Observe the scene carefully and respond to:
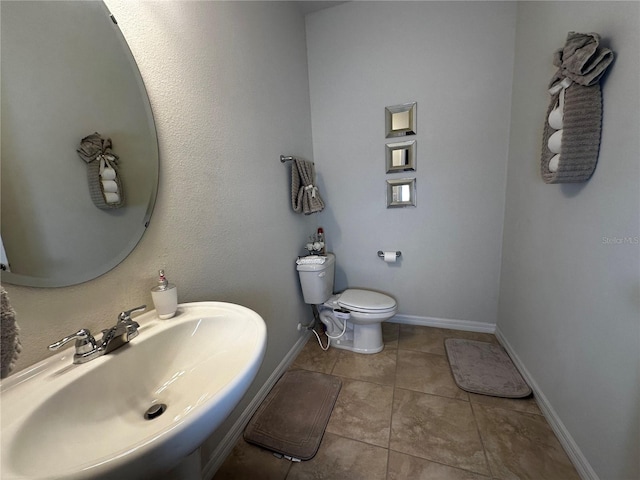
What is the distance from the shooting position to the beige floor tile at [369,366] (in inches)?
61.9

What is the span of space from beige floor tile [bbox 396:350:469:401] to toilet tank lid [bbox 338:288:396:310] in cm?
39

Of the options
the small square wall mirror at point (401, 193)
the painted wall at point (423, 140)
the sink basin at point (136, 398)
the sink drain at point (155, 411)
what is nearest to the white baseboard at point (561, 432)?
the painted wall at point (423, 140)

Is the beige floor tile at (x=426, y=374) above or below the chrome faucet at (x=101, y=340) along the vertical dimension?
below

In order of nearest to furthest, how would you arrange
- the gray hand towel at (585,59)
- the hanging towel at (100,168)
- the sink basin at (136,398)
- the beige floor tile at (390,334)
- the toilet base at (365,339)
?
the sink basin at (136,398) < the hanging towel at (100,168) < the gray hand towel at (585,59) < the toilet base at (365,339) < the beige floor tile at (390,334)

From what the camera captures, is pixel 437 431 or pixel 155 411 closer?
pixel 155 411

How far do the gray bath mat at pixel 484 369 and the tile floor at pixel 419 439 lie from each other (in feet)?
0.15

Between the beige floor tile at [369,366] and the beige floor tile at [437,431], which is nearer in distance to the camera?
the beige floor tile at [437,431]

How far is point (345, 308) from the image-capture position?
5.74 feet

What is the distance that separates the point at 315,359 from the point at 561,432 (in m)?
1.31

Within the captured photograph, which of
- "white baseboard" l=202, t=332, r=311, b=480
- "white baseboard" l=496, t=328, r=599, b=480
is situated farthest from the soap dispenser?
"white baseboard" l=496, t=328, r=599, b=480

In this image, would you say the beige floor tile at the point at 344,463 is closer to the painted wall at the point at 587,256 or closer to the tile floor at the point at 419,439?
the tile floor at the point at 419,439

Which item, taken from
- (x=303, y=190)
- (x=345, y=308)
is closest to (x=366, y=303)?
(x=345, y=308)

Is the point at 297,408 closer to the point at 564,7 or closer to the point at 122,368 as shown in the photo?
the point at 122,368

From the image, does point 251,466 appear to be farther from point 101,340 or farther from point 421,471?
point 101,340
